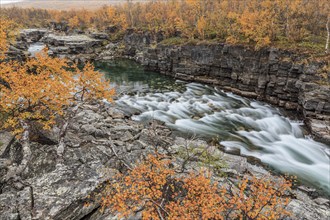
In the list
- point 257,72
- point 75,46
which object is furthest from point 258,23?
point 75,46

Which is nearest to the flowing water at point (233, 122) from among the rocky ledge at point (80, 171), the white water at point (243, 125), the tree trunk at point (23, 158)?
the white water at point (243, 125)

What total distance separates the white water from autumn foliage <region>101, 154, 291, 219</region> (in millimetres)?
9150

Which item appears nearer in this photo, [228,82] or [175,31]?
[228,82]

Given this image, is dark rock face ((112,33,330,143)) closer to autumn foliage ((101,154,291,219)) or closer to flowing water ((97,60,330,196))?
flowing water ((97,60,330,196))

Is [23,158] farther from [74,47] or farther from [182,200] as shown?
[74,47]

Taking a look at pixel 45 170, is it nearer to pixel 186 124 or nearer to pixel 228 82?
pixel 186 124

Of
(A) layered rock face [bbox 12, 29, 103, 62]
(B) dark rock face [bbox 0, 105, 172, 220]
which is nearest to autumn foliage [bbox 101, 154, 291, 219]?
(B) dark rock face [bbox 0, 105, 172, 220]

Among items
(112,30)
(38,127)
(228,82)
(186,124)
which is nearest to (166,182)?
(38,127)

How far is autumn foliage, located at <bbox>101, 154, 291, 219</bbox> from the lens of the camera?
11.2 m

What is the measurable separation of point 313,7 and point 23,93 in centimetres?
5744

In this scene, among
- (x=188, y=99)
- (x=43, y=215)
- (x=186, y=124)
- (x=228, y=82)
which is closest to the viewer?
(x=43, y=215)

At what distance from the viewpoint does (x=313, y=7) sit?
47.5 meters

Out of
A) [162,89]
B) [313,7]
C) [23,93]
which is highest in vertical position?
[313,7]

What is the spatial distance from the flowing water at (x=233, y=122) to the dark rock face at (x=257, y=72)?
227 cm
